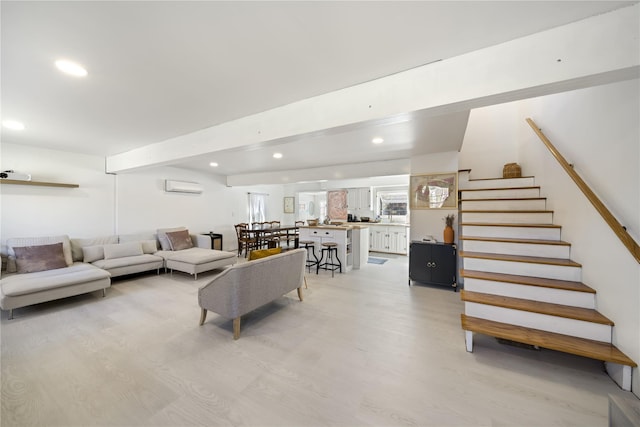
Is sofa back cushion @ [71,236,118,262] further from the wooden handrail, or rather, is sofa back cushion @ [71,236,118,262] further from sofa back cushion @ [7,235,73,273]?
the wooden handrail

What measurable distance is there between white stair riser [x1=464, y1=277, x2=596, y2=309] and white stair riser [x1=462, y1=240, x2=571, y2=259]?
0.58 metres

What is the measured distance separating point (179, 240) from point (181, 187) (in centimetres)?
144

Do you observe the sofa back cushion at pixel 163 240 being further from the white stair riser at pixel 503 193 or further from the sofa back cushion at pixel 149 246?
the white stair riser at pixel 503 193

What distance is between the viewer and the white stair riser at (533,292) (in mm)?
2067

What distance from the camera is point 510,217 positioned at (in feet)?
10.4

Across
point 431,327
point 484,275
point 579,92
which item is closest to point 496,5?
point 579,92

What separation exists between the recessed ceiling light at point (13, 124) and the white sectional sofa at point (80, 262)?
176 cm

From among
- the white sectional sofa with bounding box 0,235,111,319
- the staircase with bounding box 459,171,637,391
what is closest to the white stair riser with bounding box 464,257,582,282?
the staircase with bounding box 459,171,637,391

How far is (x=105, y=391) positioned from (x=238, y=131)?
2522 mm

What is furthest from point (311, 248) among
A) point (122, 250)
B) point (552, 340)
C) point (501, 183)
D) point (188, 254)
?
point (552, 340)

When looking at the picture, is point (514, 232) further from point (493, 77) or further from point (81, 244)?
point (81, 244)

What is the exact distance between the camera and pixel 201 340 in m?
2.35

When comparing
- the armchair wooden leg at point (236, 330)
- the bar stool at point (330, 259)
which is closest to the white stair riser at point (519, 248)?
the bar stool at point (330, 259)

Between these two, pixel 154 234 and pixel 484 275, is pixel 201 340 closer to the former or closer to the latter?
pixel 484 275
